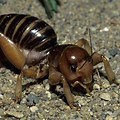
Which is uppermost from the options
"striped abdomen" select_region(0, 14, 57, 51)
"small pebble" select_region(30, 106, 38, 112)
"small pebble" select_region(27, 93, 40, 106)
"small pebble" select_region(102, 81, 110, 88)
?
"striped abdomen" select_region(0, 14, 57, 51)

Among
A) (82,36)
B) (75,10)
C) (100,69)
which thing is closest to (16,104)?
(100,69)

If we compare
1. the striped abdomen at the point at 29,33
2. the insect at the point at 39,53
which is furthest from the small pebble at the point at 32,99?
the striped abdomen at the point at 29,33

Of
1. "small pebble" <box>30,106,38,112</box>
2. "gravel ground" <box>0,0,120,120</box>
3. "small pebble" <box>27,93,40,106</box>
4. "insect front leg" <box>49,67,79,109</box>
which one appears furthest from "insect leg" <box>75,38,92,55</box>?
"small pebble" <box>30,106,38,112</box>

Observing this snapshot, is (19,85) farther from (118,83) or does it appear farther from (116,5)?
(116,5)

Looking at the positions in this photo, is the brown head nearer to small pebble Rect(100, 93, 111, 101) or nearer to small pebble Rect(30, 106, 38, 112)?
small pebble Rect(100, 93, 111, 101)

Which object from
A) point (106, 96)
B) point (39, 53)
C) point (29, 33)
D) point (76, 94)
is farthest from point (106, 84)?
point (29, 33)

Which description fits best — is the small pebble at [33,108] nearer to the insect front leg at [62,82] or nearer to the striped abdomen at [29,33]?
the insect front leg at [62,82]
